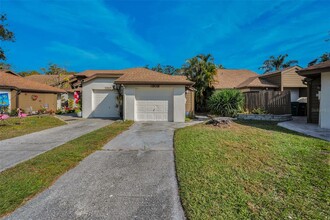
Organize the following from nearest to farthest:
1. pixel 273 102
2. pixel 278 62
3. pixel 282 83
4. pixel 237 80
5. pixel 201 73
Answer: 1. pixel 273 102
2. pixel 201 73
3. pixel 282 83
4. pixel 237 80
5. pixel 278 62

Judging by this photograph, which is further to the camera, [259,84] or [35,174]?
[259,84]

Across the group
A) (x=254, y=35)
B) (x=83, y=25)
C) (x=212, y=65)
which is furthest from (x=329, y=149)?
(x=83, y=25)

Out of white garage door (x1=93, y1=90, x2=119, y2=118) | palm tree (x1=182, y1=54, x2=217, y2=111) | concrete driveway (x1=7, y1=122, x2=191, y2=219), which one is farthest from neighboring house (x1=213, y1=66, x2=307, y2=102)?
concrete driveway (x1=7, y1=122, x2=191, y2=219)

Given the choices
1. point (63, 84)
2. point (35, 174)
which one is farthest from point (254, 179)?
point (63, 84)

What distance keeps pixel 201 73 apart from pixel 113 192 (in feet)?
53.9

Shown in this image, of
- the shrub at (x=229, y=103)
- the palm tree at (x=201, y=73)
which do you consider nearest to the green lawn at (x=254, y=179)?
the shrub at (x=229, y=103)

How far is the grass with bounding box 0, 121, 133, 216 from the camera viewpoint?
2.76 metres

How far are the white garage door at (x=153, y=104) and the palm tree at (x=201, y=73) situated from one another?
6896 mm

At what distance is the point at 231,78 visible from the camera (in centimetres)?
2361

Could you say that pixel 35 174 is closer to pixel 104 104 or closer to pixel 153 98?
pixel 153 98

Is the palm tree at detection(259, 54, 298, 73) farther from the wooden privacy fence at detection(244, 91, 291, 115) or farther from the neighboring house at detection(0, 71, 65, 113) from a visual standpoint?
the neighboring house at detection(0, 71, 65, 113)

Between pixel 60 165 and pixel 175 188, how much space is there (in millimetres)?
2879

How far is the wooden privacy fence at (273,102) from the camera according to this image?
12641 millimetres

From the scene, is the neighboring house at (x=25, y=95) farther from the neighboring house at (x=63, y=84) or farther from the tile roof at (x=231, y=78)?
the tile roof at (x=231, y=78)
